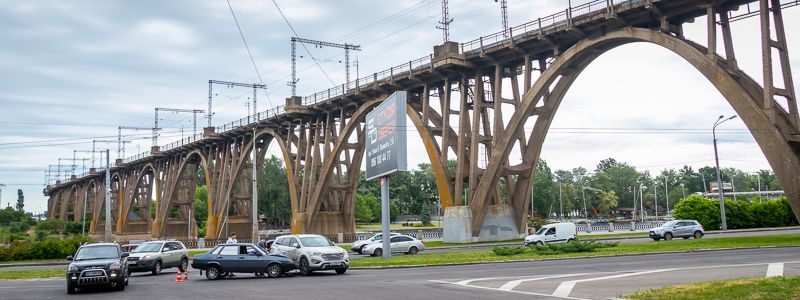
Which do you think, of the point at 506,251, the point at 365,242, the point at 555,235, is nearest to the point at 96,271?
the point at 506,251

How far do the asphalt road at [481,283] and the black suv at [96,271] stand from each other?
1.30 feet

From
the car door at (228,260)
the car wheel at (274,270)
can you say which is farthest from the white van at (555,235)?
the car door at (228,260)

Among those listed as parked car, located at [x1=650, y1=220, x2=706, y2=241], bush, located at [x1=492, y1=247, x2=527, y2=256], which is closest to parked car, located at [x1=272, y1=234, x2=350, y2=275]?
bush, located at [x1=492, y1=247, x2=527, y2=256]

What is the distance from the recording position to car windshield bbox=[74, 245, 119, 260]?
2071 cm

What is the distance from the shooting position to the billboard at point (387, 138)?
108ft

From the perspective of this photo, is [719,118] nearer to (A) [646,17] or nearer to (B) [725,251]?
(A) [646,17]

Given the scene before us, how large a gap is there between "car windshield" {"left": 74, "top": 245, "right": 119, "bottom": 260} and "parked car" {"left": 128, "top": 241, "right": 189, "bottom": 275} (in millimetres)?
5801

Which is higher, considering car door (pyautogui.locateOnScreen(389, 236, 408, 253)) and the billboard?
the billboard

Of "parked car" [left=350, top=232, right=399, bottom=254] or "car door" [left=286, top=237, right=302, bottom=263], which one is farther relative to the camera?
"parked car" [left=350, top=232, right=399, bottom=254]

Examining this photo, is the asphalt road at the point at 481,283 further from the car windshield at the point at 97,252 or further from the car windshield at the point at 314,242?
the car windshield at the point at 314,242

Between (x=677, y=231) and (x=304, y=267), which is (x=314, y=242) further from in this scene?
(x=677, y=231)

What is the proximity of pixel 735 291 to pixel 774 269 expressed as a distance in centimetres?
655

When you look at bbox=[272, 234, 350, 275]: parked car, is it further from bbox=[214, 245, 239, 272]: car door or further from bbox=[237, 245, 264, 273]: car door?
bbox=[214, 245, 239, 272]: car door

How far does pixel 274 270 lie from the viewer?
2450 cm
